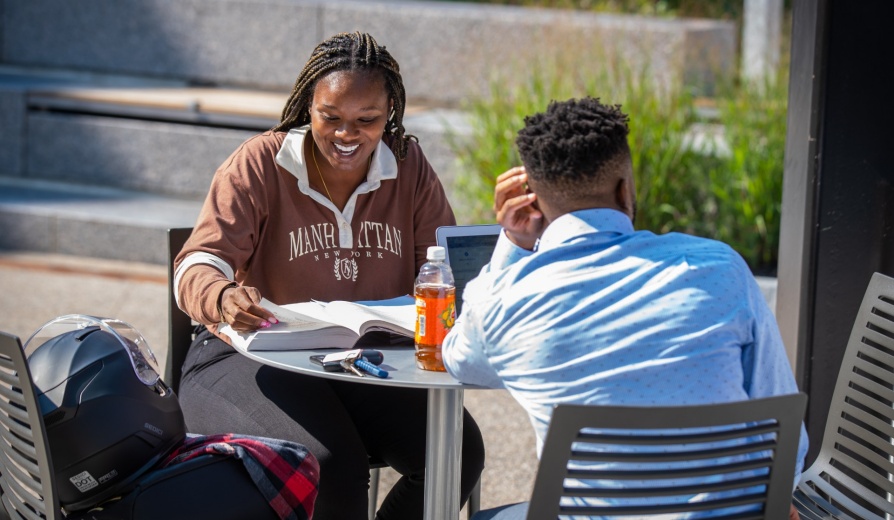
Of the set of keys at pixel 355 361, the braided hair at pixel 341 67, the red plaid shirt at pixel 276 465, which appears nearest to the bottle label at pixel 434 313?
the set of keys at pixel 355 361

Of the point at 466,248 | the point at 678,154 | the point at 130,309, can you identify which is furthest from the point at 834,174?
the point at 130,309

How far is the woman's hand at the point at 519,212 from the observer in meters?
2.33

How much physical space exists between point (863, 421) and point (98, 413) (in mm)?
1676

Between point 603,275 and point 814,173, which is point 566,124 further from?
point 814,173

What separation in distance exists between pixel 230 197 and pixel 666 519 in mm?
1444

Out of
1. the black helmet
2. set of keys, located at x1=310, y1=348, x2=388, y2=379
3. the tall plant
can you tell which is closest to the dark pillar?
set of keys, located at x1=310, y1=348, x2=388, y2=379

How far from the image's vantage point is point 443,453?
269 cm

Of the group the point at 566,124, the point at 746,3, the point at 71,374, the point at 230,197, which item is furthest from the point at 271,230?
the point at 746,3

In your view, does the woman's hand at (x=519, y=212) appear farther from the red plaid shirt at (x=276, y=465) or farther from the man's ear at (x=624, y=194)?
the red plaid shirt at (x=276, y=465)

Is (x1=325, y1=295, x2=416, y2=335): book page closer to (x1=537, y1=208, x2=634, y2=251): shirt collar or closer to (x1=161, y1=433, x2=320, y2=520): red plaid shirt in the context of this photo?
(x1=161, y1=433, x2=320, y2=520): red plaid shirt

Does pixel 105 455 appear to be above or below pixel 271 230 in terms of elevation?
below

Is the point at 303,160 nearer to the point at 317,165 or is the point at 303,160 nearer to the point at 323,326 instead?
the point at 317,165

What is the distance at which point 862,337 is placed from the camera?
2.72m

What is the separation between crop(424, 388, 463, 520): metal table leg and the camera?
2629 mm
